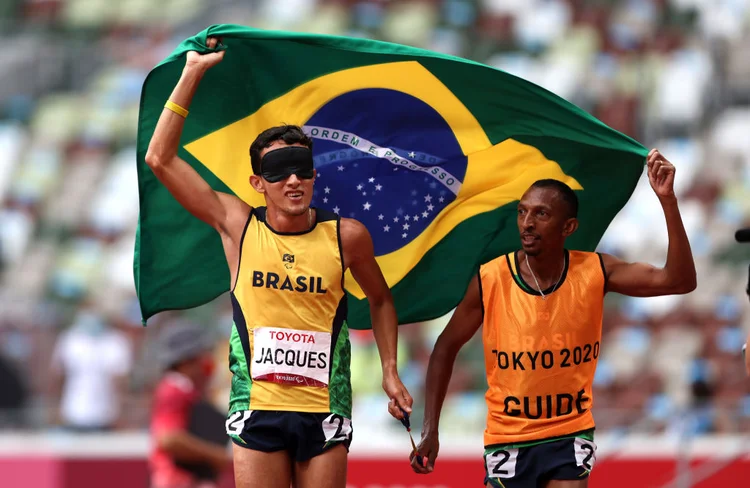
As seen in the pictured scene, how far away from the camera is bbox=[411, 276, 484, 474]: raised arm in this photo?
21.8ft

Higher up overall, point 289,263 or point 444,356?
point 289,263

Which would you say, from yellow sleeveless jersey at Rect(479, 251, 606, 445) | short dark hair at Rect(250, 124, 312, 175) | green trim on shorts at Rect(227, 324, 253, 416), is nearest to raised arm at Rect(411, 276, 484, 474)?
yellow sleeveless jersey at Rect(479, 251, 606, 445)

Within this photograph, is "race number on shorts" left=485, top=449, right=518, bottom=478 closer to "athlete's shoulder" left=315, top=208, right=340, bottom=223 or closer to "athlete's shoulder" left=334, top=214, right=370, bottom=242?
"athlete's shoulder" left=334, top=214, right=370, bottom=242

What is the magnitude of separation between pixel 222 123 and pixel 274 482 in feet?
6.63

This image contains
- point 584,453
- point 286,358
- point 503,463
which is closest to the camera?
point 286,358

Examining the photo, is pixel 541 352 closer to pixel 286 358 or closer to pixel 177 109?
pixel 286 358

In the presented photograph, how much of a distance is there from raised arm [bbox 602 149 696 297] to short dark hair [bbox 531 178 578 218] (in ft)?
1.27

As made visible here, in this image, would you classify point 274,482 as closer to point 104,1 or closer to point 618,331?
point 618,331

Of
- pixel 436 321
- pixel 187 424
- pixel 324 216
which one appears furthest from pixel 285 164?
pixel 436 321

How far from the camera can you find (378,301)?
6438 mm

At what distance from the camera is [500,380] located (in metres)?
6.52

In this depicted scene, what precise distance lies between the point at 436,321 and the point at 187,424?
5.70 m

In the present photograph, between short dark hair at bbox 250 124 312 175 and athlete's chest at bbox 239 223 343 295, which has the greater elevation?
short dark hair at bbox 250 124 312 175

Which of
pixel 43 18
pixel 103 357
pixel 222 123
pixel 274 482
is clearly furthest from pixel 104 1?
pixel 274 482
